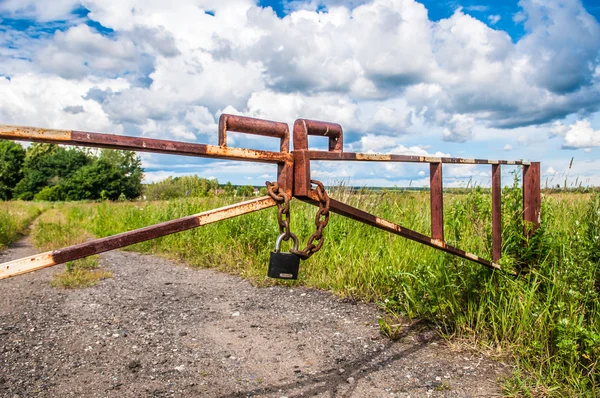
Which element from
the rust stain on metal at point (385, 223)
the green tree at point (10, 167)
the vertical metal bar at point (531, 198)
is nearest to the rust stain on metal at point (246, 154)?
the rust stain on metal at point (385, 223)

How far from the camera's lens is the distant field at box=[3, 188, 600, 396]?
2.86 metres

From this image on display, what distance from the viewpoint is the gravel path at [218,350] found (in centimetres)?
294

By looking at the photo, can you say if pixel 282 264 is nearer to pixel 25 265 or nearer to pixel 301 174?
pixel 301 174

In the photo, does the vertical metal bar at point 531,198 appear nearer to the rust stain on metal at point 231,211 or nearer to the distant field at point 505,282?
the distant field at point 505,282

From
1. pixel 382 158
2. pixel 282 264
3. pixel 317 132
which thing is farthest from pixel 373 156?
pixel 282 264

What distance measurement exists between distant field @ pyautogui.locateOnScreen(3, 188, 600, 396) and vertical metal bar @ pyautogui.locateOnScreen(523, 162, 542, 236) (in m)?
0.06

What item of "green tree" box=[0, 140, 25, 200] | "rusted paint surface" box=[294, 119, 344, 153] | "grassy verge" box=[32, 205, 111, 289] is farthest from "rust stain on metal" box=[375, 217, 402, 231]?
"green tree" box=[0, 140, 25, 200]

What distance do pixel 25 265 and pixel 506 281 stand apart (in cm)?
307

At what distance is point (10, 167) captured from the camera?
145ft

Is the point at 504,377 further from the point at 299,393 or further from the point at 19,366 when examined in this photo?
the point at 19,366

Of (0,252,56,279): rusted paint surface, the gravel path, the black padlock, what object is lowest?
the gravel path

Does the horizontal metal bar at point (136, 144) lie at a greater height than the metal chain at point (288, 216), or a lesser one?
greater

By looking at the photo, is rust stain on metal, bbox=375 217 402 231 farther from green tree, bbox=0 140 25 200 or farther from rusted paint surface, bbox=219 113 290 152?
green tree, bbox=0 140 25 200

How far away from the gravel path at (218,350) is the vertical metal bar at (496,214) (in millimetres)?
767
